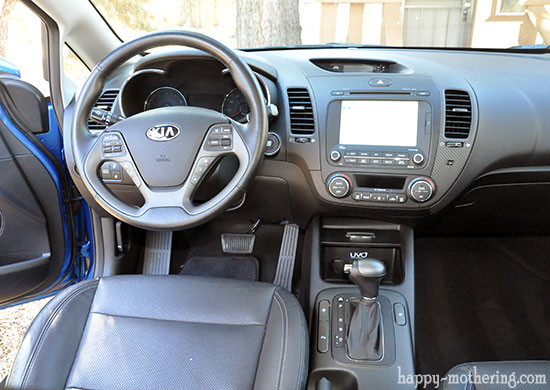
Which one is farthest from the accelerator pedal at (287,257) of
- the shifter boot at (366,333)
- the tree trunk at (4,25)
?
the tree trunk at (4,25)

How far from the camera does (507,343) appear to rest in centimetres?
168

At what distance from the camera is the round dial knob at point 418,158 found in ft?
4.01

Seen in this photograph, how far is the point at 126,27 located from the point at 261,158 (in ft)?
4.20

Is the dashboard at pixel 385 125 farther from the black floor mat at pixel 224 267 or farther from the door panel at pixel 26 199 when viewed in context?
the black floor mat at pixel 224 267

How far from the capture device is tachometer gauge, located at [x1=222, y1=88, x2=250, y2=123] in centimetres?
133

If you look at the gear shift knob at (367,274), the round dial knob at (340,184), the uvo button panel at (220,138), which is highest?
the uvo button panel at (220,138)

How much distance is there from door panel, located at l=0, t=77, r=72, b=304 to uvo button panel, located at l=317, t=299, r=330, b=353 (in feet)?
3.26

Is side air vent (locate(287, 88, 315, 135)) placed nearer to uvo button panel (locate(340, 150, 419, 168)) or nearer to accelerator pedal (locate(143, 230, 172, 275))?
uvo button panel (locate(340, 150, 419, 168))

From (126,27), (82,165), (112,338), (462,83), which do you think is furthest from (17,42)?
(462,83)

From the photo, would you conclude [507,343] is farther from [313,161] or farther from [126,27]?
[126,27]

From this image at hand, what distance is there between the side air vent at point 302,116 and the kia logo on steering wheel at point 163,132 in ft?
1.15

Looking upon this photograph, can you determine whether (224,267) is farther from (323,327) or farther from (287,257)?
(323,327)

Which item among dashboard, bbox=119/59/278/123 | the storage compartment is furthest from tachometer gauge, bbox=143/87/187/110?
the storage compartment

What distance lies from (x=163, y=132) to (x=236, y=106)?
12.5 inches
